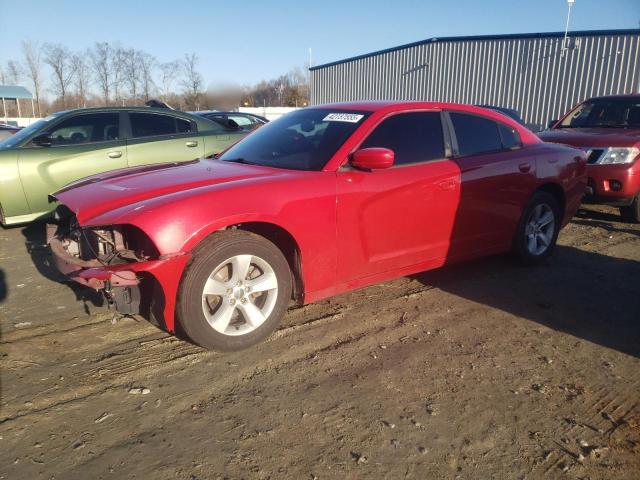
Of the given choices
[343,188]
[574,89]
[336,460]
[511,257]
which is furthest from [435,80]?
[336,460]

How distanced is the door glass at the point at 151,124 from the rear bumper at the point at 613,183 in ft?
19.0

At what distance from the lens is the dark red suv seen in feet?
21.3

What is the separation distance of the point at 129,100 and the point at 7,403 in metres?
44.4

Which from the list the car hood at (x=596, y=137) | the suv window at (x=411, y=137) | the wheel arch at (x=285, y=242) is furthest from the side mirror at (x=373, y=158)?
the car hood at (x=596, y=137)

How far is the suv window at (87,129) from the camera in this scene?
6.21 meters

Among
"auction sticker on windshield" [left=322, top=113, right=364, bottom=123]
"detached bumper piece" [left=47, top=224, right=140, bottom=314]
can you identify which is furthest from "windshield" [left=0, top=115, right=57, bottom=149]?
"auction sticker on windshield" [left=322, top=113, right=364, bottom=123]

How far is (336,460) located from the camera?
7.15 ft

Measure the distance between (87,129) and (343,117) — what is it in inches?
160

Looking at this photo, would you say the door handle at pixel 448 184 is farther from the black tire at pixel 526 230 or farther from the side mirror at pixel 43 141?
the side mirror at pixel 43 141

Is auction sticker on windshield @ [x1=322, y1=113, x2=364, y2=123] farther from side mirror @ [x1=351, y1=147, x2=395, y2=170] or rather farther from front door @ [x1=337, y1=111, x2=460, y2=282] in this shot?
side mirror @ [x1=351, y1=147, x2=395, y2=170]

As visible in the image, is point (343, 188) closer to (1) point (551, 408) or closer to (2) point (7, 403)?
(1) point (551, 408)

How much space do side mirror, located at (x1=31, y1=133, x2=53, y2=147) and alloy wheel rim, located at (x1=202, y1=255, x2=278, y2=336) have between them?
4.11 metres

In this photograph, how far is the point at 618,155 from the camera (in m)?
6.57

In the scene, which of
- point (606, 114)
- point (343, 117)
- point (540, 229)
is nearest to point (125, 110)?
point (343, 117)
